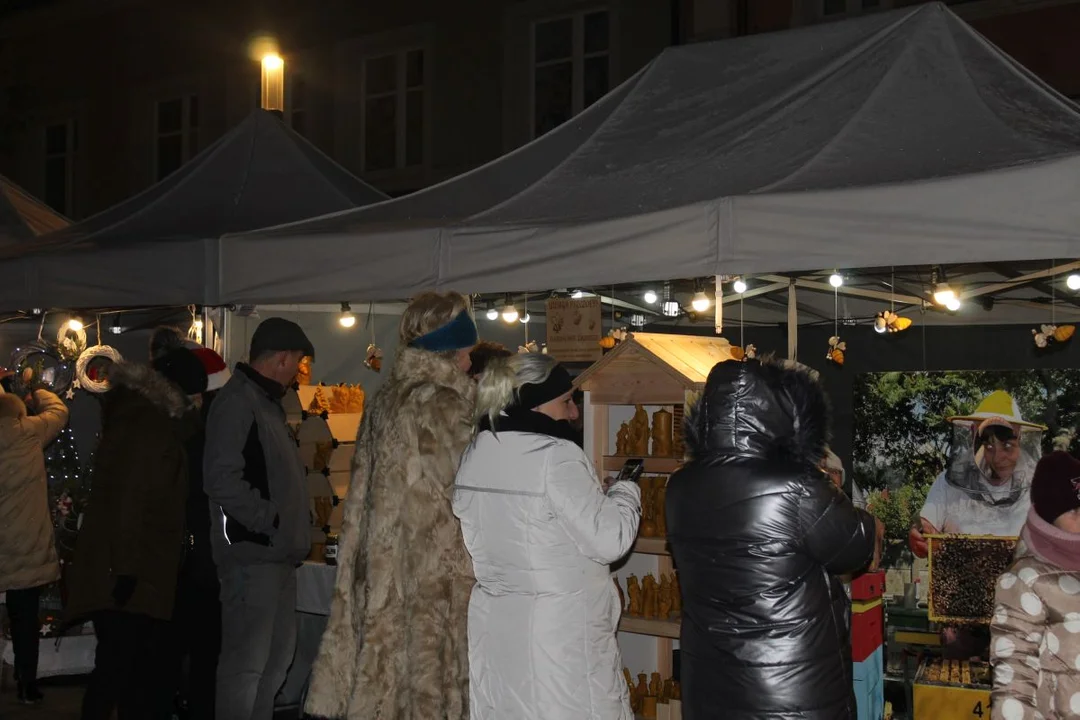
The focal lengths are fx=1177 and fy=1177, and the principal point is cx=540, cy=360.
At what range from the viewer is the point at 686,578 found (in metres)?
3.23

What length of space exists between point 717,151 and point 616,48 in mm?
8000

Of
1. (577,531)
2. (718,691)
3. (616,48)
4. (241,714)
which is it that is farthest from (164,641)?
(616,48)

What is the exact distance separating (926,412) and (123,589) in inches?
133

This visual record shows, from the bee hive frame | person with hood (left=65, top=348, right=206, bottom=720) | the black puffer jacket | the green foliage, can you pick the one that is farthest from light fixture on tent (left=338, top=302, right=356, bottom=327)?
the black puffer jacket

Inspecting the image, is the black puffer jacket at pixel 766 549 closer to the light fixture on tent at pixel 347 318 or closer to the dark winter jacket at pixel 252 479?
the dark winter jacket at pixel 252 479

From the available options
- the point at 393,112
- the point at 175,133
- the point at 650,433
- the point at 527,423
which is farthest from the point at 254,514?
the point at 175,133

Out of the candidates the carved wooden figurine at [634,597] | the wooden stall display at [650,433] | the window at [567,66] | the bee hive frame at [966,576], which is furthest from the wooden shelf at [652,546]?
the window at [567,66]

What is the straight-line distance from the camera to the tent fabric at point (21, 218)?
24.9 feet

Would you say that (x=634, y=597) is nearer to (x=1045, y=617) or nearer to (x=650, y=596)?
(x=650, y=596)

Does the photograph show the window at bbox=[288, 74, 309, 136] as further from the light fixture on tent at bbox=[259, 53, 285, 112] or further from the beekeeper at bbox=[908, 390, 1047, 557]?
the beekeeper at bbox=[908, 390, 1047, 557]

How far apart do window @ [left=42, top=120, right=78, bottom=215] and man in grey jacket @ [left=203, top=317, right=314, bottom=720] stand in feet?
47.2

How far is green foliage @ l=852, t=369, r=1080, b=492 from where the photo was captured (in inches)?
191

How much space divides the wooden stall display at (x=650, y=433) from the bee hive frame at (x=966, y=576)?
98 centimetres

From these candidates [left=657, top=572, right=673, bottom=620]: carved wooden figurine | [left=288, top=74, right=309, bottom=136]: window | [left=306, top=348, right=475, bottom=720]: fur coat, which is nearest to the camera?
[left=306, top=348, right=475, bottom=720]: fur coat
